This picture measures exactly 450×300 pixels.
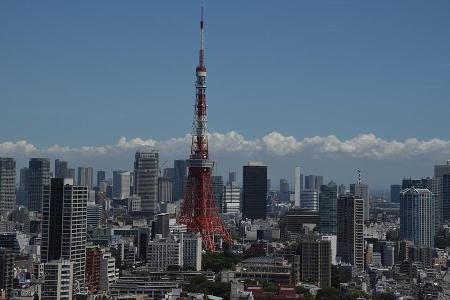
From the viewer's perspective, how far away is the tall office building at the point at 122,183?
256ft

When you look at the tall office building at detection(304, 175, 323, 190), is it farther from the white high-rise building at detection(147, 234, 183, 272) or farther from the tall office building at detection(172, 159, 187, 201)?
the white high-rise building at detection(147, 234, 183, 272)

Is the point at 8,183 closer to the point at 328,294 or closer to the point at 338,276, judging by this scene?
the point at 338,276

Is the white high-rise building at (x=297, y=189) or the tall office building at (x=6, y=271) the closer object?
the tall office building at (x=6, y=271)

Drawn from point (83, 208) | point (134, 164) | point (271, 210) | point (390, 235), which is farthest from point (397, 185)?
point (83, 208)

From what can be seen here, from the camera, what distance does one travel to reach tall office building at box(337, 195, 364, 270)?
1451 inches

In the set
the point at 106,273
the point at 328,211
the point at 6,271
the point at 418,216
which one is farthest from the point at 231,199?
the point at 6,271

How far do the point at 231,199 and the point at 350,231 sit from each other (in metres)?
29.1

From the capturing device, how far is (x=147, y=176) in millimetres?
62969

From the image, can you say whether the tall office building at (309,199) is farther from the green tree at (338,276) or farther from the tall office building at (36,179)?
the green tree at (338,276)

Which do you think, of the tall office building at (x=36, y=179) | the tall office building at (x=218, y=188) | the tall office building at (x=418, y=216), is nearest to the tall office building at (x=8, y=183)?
the tall office building at (x=36, y=179)

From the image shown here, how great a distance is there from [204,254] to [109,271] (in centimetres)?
713

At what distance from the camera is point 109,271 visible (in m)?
25.9

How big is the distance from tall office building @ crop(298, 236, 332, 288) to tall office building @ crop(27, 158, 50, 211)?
29.3m

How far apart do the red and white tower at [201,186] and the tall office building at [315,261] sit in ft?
19.5
